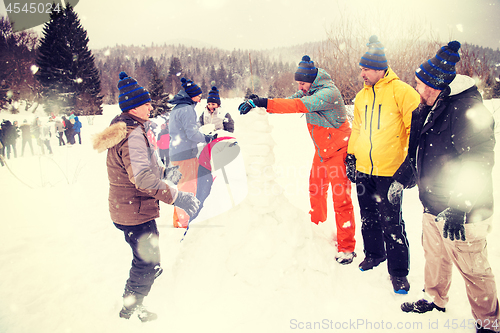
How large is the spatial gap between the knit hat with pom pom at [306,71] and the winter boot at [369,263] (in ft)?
7.05

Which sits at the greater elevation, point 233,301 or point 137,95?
point 137,95

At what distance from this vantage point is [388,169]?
2379 millimetres

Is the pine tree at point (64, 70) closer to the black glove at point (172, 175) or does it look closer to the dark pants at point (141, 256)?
the black glove at point (172, 175)

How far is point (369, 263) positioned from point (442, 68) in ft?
6.66

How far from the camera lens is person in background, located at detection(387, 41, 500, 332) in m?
1.67

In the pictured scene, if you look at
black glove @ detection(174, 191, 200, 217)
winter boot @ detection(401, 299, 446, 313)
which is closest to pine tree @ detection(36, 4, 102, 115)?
black glove @ detection(174, 191, 200, 217)

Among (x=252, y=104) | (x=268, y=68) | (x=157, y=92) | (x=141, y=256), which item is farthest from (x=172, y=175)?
(x=268, y=68)

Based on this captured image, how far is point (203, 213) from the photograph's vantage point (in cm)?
291

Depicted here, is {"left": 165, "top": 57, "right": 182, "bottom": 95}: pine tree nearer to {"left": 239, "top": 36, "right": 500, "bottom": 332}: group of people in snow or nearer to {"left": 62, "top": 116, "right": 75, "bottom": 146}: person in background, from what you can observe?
{"left": 62, "top": 116, "right": 75, "bottom": 146}: person in background

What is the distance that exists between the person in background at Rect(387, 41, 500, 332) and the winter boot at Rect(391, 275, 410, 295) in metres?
0.33

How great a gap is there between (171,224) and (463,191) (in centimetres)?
378

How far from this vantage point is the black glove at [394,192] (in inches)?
92.7

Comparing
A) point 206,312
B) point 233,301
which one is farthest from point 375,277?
point 206,312

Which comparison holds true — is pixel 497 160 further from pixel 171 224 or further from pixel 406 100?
pixel 171 224
